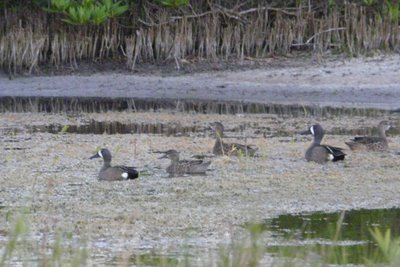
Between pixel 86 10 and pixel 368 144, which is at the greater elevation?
pixel 368 144

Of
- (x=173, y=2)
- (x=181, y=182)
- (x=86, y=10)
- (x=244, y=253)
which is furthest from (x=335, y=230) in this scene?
(x=173, y=2)

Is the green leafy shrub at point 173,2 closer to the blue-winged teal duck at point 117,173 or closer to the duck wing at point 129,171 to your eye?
Answer: the blue-winged teal duck at point 117,173

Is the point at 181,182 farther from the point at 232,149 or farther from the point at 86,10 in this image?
the point at 86,10

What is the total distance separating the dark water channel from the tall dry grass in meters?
11.1

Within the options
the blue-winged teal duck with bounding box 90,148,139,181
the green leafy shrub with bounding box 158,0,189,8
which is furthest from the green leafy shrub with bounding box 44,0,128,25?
the blue-winged teal duck with bounding box 90,148,139,181

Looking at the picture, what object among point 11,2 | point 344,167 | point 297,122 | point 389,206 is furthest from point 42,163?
point 11,2

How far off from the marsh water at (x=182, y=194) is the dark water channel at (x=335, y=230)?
0.04 ft

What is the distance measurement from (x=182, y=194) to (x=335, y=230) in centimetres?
205

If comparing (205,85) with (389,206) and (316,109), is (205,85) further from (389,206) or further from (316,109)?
(389,206)

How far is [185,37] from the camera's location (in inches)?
794

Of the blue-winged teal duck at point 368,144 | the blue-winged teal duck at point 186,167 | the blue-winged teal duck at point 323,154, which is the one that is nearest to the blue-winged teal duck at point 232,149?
the blue-winged teal duck at point 323,154

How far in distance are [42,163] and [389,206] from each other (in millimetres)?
3590

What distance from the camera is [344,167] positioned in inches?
441

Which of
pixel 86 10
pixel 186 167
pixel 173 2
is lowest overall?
pixel 86 10
